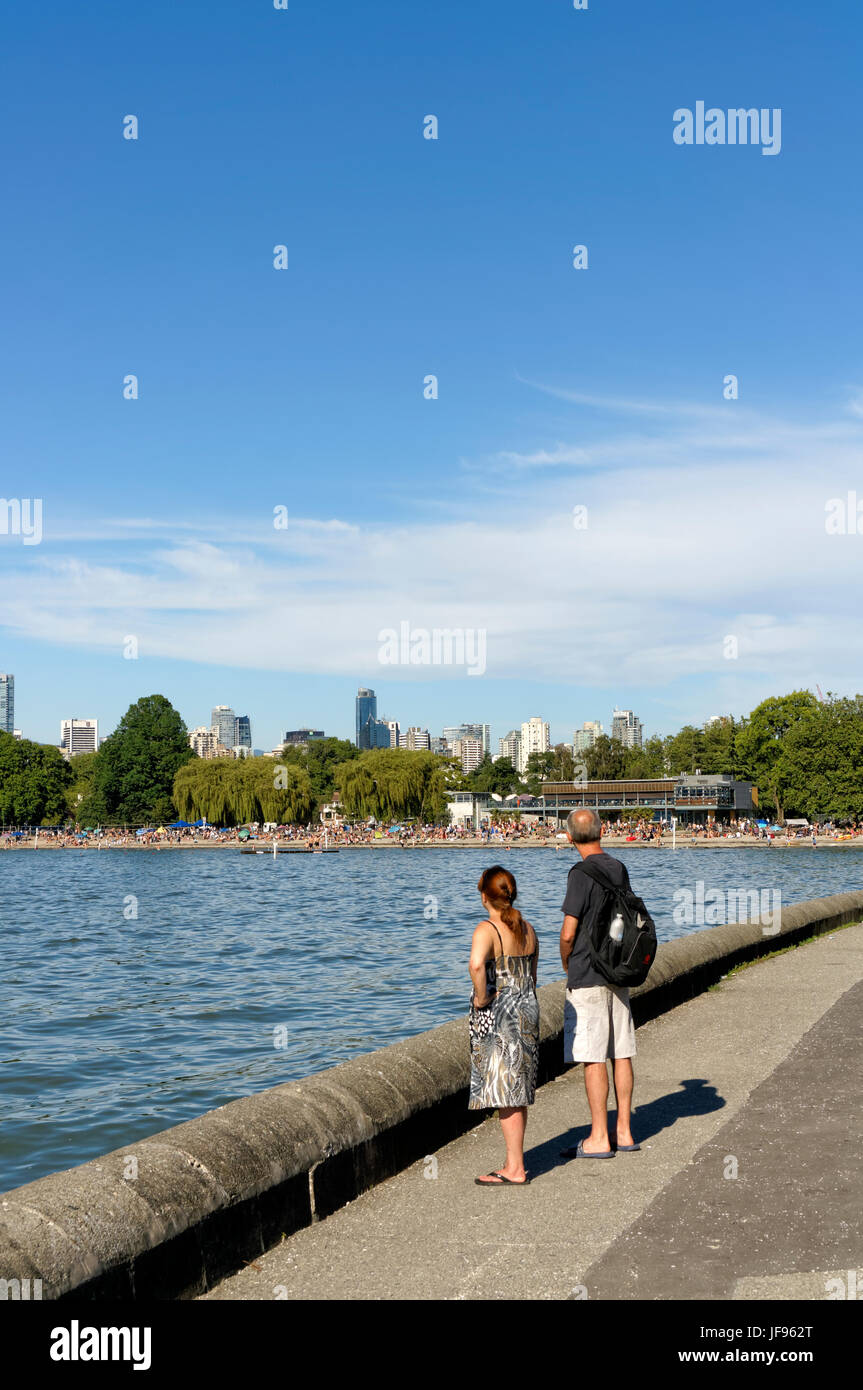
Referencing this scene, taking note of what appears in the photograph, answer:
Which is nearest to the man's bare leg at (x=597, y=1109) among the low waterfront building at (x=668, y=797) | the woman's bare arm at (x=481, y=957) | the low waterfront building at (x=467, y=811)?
the woman's bare arm at (x=481, y=957)

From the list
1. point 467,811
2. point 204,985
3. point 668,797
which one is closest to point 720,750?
point 668,797

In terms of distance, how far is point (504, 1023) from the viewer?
19.5 feet

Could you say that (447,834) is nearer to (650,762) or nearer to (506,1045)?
(650,762)

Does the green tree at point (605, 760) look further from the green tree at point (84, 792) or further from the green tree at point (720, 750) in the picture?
the green tree at point (84, 792)

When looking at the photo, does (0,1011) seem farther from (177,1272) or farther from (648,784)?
(648,784)

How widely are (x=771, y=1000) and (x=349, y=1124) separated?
6458 mm

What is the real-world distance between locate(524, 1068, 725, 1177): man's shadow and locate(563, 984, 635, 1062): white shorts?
52cm

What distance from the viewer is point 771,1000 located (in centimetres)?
1112

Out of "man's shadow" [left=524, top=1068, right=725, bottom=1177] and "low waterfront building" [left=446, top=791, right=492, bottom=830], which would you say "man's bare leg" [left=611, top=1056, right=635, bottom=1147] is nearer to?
"man's shadow" [left=524, top=1068, right=725, bottom=1177]

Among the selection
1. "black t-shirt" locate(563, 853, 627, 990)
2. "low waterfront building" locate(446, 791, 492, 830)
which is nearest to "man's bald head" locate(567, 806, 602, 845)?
"black t-shirt" locate(563, 853, 627, 990)

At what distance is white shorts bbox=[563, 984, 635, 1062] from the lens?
6367 millimetres

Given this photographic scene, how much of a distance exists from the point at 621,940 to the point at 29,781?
136 meters
